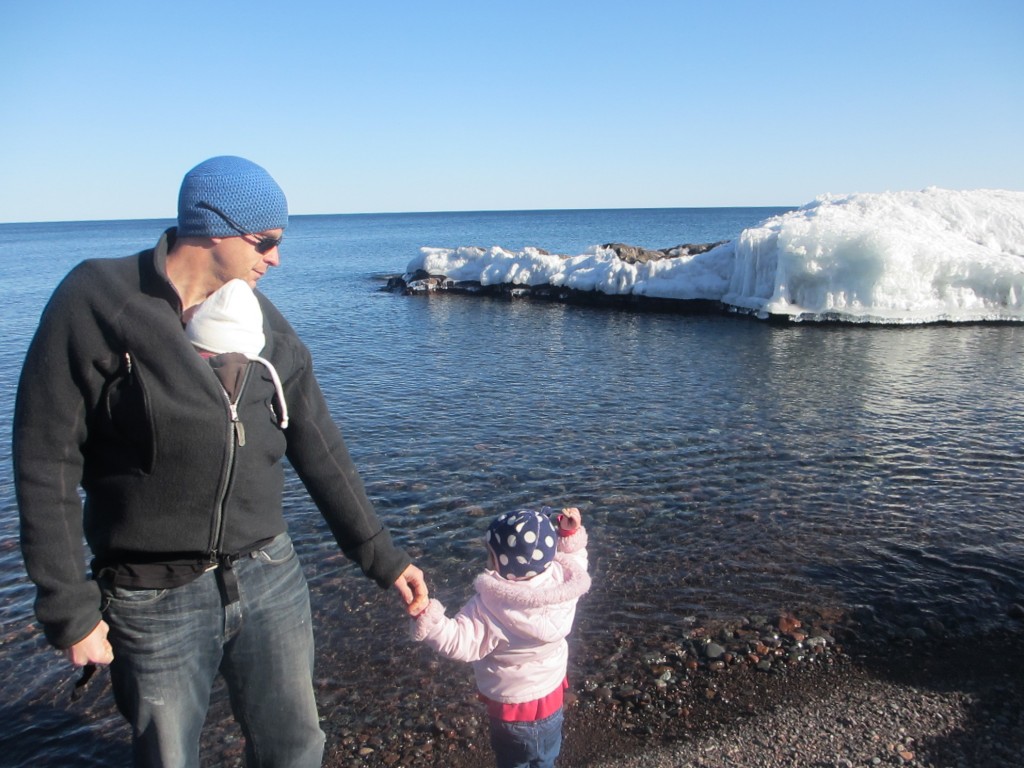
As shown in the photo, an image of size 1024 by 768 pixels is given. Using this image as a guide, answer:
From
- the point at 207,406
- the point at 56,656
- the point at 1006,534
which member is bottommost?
the point at 56,656

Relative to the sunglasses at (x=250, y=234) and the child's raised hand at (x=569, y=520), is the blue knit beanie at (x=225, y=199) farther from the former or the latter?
the child's raised hand at (x=569, y=520)

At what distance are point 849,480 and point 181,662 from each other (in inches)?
313

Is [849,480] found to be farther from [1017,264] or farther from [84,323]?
[1017,264]

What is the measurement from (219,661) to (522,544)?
1.19m

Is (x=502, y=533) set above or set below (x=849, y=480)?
above

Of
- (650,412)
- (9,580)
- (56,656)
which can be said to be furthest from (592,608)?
(650,412)

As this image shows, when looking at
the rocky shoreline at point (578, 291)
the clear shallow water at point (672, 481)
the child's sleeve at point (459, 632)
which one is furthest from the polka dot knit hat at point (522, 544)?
the rocky shoreline at point (578, 291)

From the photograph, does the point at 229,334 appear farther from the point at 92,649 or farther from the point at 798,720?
the point at 798,720

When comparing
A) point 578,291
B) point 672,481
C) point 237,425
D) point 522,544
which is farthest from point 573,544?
point 578,291

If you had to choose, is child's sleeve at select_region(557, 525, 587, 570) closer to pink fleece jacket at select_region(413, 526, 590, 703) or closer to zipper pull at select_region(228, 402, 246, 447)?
pink fleece jacket at select_region(413, 526, 590, 703)

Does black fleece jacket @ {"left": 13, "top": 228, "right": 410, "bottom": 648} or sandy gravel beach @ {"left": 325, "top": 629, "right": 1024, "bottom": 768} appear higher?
black fleece jacket @ {"left": 13, "top": 228, "right": 410, "bottom": 648}

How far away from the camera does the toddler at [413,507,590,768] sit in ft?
10.4

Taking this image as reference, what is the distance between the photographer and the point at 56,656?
5.61m

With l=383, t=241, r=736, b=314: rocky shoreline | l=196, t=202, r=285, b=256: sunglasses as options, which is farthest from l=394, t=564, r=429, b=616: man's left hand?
l=383, t=241, r=736, b=314: rocky shoreline
